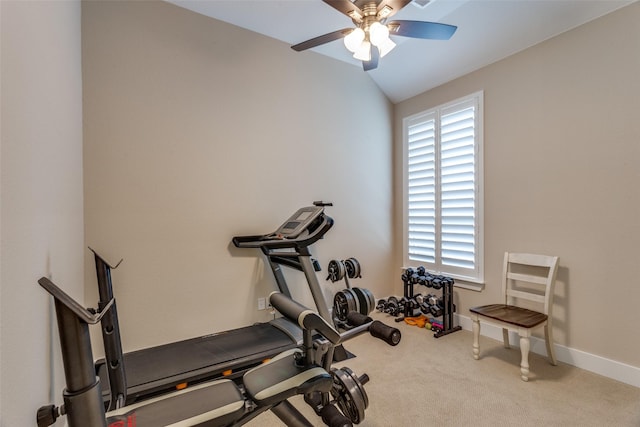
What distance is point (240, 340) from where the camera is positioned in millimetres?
2529

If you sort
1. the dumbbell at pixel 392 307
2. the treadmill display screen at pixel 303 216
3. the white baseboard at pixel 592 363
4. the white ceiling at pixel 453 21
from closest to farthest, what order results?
the white baseboard at pixel 592 363
the white ceiling at pixel 453 21
the treadmill display screen at pixel 303 216
the dumbbell at pixel 392 307

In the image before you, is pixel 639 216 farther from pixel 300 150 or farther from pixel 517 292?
pixel 300 150

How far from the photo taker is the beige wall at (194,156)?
2.39 meters

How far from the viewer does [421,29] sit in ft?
6.84

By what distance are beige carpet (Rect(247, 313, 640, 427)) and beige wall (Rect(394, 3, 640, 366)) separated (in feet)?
1.44

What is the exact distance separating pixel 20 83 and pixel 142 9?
A: 207 centimetres

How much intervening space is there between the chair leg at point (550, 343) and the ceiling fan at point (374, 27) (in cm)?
254

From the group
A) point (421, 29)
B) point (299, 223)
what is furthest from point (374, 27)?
point (299, 223)

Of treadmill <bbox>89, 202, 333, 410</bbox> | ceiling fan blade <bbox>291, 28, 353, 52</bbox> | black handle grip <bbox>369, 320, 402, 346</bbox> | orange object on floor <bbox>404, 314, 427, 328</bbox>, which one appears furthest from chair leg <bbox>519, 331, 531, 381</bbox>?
ceiling fan blade <bbox>291, 28, 353, 52</bbox>

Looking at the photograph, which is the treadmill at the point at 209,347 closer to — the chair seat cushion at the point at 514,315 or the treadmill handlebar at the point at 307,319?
the treadmill handlebar at the point at 307,319

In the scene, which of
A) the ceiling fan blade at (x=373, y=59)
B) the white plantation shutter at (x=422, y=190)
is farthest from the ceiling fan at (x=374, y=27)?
the white plantation shutter at (x=422, y=190)

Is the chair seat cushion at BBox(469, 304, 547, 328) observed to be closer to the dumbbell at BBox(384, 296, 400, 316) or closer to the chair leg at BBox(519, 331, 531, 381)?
the chair leg at BBox(519, 331, 531, 381)

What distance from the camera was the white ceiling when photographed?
2.55 meters

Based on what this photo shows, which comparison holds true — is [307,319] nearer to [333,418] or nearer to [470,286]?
[333,418]
